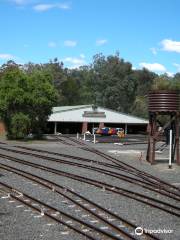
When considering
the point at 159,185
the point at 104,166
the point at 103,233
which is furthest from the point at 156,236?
the point at 104,166

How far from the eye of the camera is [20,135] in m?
60.2

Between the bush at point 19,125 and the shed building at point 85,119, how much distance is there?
21.1 metres

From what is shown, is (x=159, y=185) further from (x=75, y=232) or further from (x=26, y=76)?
(x=26, y=76)

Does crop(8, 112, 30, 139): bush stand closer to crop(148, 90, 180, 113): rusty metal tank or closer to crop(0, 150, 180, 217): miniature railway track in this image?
crop(148, 90, 180, 113): rusty metal tank

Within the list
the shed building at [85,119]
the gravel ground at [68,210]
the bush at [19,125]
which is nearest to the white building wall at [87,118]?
the shed building at [85,119]

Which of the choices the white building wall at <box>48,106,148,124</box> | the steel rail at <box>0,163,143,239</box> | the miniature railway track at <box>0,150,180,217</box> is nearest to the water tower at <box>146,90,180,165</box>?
the miniature railway track at <box>0,150,180,217</box>

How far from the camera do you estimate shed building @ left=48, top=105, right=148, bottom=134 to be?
8356 cm

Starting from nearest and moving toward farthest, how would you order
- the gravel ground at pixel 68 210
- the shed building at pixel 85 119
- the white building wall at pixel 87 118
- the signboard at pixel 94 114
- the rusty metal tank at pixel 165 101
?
the gravel ground at pixel 68 210 < the rusty metal tank at pixel 165 101 < the white building wall at pixel 87 118 < the shed building at pixel 85 119 < the signboard at pixel 94 114

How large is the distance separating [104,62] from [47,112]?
237 ft

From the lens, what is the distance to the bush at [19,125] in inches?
2349

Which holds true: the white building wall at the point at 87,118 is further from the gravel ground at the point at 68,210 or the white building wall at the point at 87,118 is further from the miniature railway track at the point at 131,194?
the gravel ground at the point at 68,210

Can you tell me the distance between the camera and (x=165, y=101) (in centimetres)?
3195

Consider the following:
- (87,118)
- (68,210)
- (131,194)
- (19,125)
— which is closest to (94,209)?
(68,210)

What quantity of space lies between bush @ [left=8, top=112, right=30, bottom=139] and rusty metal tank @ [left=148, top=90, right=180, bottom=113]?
29.7m
